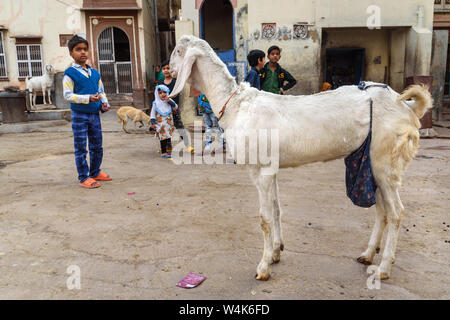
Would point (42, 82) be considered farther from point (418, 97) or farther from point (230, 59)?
point (418, 97)

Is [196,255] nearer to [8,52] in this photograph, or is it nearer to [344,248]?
[344,248]

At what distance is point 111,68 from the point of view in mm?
16891

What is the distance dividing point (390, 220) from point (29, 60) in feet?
58.7

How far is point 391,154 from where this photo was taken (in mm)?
2641

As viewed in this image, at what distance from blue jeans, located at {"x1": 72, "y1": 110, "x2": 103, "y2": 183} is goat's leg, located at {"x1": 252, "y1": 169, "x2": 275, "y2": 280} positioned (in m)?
3.26

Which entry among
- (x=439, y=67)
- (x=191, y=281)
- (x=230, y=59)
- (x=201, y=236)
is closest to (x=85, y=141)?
(x=201, y=236)

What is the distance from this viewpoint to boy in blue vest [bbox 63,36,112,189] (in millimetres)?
4875

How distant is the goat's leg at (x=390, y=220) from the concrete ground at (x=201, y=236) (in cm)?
10

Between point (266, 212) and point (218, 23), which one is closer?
point (266, 212)

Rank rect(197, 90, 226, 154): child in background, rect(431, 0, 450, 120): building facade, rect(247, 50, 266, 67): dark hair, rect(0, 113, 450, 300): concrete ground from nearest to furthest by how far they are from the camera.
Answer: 1. rect(0, 113, 450, 300): concrete ground
2. rect(247, 50, 266, 67): dark hair
3. rect(197, 90, 226, 154): child in background
4. rect(431, 0, 450, 120): building facade

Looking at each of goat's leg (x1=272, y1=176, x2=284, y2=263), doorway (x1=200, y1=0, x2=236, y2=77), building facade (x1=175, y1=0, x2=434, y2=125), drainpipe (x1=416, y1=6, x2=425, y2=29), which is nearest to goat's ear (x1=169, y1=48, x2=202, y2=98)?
goat's leg (x1=272, y1=176, x2=284, y2=263)

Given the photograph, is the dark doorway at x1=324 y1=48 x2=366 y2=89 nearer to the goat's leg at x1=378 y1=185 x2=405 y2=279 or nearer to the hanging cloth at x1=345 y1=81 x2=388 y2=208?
the hanging cloth at x1=345 y1=81 x2=388 y2=208

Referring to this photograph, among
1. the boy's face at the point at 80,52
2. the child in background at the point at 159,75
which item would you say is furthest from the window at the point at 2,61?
the boy's face at the point at 80,52
